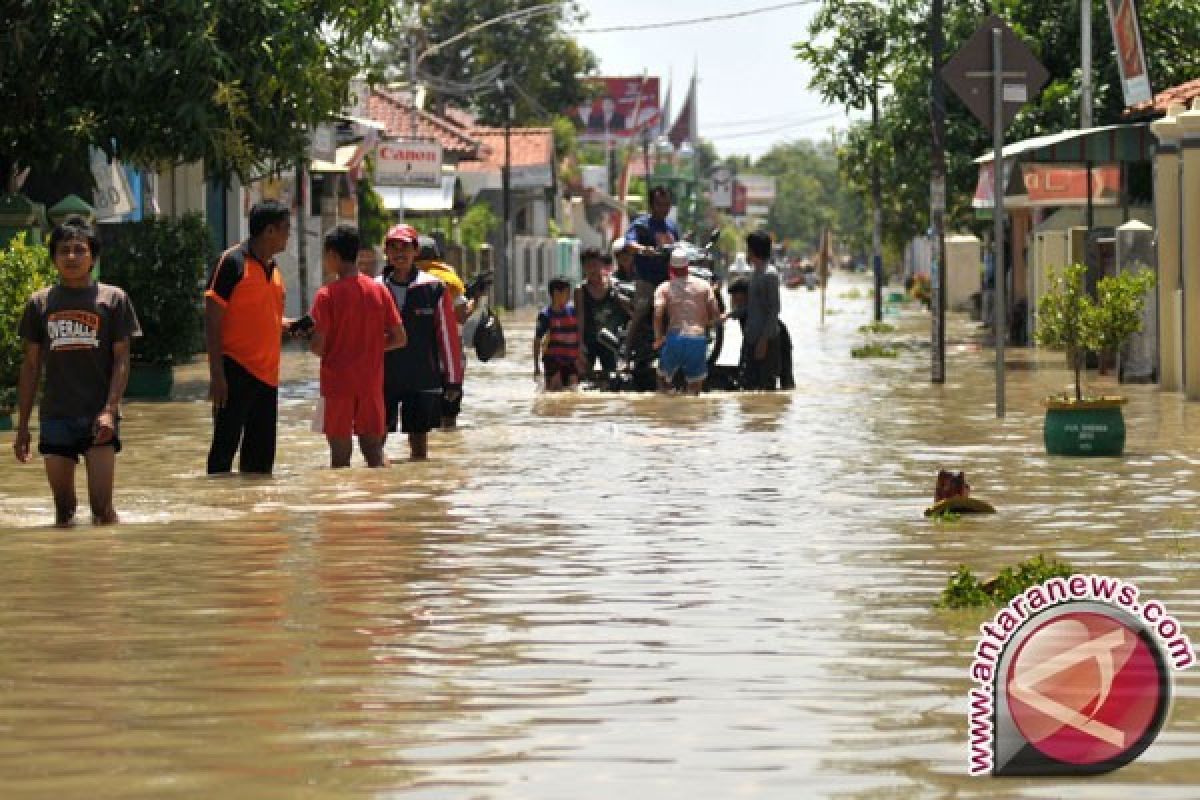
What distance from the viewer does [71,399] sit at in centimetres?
1358

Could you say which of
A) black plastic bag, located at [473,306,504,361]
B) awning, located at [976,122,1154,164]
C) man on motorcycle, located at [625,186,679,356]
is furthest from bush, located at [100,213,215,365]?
awning, located at [976,122,1154,164]

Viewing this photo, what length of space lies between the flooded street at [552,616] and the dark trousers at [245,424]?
0.88 feet

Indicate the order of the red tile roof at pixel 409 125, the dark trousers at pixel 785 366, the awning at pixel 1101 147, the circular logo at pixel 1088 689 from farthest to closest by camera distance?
the red tile roof at pixel 409 125, the awning at pixel 1101 147, the dark trousers at pixel 785 366, the circular logo at pixel 1088 689

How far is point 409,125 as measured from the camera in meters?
72.4

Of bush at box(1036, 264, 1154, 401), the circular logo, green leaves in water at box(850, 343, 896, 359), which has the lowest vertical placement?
green leaves in water at box(850, 343, 896, 359)

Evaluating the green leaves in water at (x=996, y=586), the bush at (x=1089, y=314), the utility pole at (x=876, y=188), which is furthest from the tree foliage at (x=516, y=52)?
the green leaves in water at (x=996, y=586)

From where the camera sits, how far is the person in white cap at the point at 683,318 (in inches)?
1037

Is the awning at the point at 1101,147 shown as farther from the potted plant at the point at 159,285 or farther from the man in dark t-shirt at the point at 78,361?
the man in dark t-shirt at the point at 78,361

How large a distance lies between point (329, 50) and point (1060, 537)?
56.5ft

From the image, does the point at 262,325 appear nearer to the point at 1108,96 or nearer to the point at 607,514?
the point at 607,514

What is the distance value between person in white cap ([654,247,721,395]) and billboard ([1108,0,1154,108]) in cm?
786

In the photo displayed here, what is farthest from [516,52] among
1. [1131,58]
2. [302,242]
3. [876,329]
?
[1131,58]

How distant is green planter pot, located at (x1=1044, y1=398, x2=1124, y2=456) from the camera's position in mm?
17920

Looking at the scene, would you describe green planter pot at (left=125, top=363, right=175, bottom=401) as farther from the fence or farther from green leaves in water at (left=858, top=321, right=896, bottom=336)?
the fence
